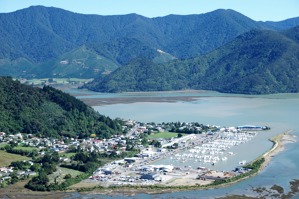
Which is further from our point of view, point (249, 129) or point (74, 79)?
point (74, 79)

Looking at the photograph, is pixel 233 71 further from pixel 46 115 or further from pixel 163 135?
pixel 46 115

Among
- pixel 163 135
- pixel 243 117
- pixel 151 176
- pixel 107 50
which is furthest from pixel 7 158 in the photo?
pixel 107 50

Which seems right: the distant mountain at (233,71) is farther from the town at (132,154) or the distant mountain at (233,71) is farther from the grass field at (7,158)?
the grass field at (7,158)

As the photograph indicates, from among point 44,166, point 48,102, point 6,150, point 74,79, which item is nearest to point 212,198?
point 44,166

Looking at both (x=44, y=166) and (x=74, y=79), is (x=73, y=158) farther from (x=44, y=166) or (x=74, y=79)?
(x=74, y=79)

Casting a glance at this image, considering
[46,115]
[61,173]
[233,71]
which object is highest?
[233,71]

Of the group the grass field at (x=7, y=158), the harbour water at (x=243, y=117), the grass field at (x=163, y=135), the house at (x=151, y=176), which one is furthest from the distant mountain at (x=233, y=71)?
the house at (x=151, y=176)
